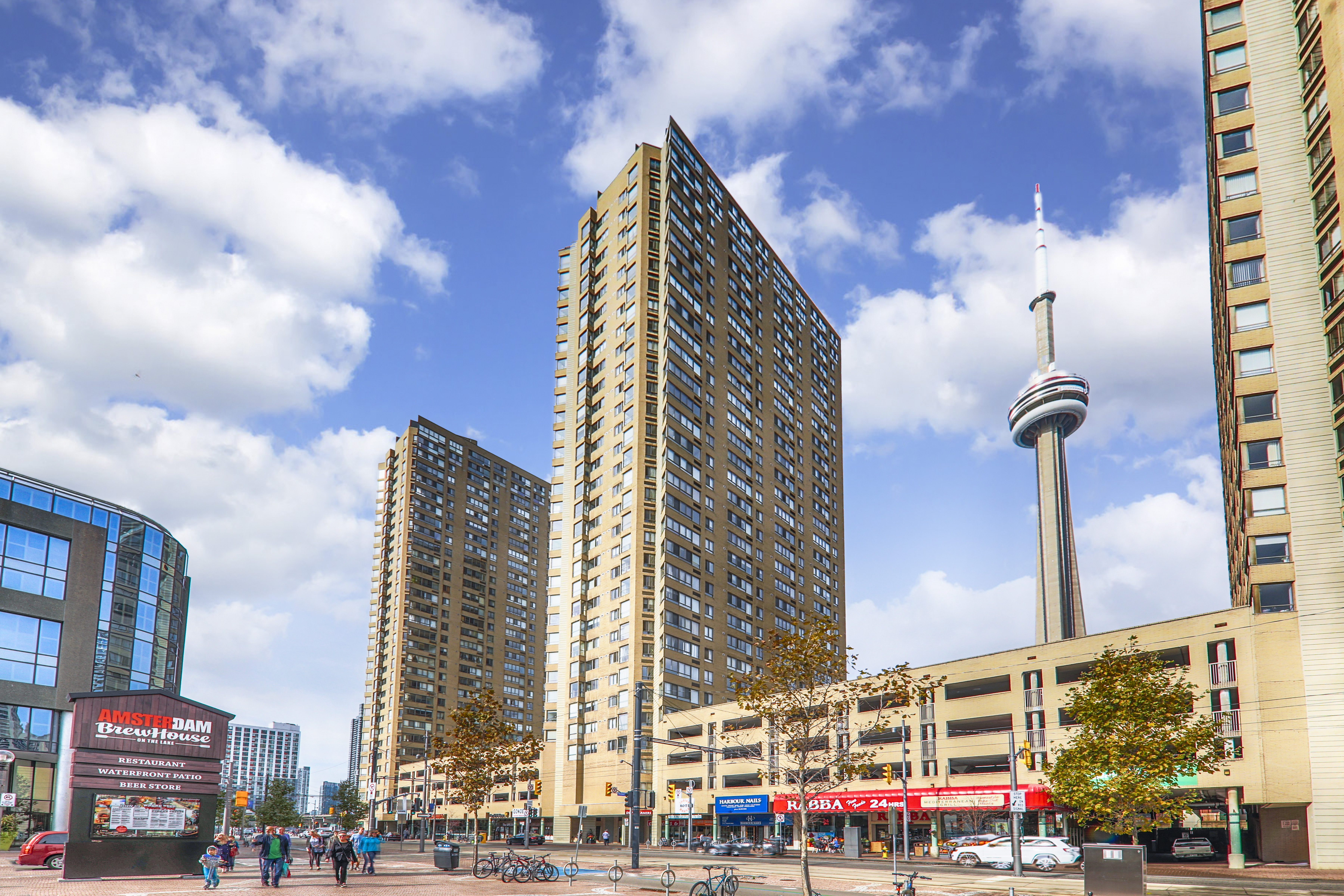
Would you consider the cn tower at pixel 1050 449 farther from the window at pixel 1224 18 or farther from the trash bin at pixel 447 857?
the trash bin at pixel 447 857

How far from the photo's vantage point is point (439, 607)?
6855 inches

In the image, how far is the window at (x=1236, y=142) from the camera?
58.7 m

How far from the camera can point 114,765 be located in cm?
3338

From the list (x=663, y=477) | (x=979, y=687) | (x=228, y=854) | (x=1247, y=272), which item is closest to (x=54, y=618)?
(x=228, y=854)

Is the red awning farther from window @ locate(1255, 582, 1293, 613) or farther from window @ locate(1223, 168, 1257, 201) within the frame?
window @ locate(1223, 168, 1257, 201)

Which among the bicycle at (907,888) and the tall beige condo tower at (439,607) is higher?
the tall beige condo tower at (439,607)

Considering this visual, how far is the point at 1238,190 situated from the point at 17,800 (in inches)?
3197

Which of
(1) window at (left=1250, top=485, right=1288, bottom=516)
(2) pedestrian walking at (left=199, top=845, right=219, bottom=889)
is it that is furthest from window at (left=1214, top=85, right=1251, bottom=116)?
(2) pedestrian walking at (left=199, top=845, right=219, bottom=889)

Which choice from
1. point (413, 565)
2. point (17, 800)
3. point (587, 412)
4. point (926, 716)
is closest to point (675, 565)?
point (587, 412)

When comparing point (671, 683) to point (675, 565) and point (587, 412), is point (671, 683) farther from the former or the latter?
point (587, 412)

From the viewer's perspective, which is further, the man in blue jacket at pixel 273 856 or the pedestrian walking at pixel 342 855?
the pedestrian walking at pixel 342 855

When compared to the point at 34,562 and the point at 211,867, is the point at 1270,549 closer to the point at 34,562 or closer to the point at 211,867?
the point at 211,867

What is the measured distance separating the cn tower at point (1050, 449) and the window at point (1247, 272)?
7821 cm

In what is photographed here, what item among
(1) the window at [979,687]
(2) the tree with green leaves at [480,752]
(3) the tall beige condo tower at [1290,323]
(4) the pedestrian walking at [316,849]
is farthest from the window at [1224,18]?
(4) the pedestrian walking at [316,849]
